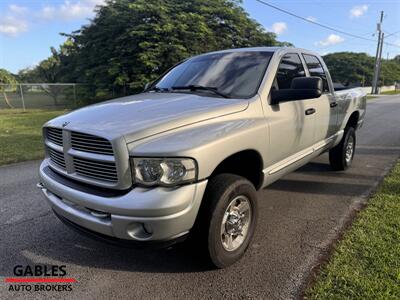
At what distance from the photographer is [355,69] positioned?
71562 mm

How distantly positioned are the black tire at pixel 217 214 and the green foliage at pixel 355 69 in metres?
71.0

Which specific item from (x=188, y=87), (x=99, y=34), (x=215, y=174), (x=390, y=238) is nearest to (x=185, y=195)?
(x=215, y=174)

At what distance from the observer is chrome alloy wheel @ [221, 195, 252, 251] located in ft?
9.82

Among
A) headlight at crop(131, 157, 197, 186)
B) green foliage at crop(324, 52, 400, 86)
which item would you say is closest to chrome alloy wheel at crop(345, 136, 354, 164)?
headlight at crop(131, 157, 197, 186)

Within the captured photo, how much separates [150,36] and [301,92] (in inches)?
803

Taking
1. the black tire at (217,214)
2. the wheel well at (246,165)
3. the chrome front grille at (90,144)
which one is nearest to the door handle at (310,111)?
the wheel well at (246,165)

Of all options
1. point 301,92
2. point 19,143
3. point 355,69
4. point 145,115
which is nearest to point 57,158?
point 145,115

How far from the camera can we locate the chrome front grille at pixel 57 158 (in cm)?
305

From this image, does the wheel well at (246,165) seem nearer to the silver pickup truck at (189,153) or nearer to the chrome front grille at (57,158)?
the silver pickup truck at (189,153)

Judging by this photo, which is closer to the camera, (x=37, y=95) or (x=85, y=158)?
(x=85, y=158)

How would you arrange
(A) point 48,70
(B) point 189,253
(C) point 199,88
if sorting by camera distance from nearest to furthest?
(B) point 189,253 → (C) point 199,88 → (A) point 48,70

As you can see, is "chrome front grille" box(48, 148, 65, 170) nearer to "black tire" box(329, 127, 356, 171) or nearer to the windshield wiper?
the windshield wiper

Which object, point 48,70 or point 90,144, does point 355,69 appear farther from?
point 90,144

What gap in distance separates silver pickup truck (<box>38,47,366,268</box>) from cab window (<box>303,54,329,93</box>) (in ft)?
1.75
